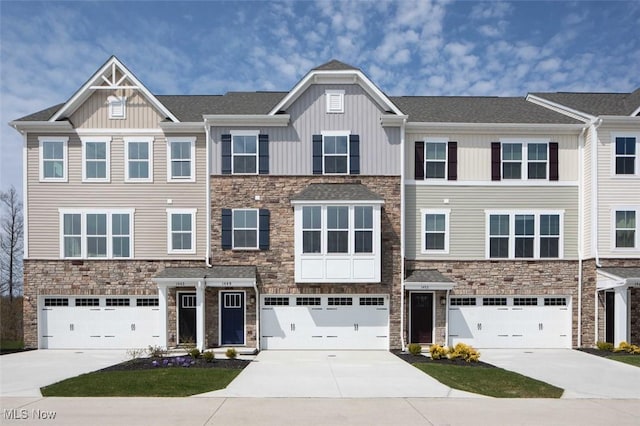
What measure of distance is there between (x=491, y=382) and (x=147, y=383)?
8666 mm

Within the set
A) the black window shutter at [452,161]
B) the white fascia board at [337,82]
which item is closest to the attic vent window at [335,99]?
the white fascia board at [337,82]

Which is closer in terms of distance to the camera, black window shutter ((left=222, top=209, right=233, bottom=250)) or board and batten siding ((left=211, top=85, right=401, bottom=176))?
black window shutter ((left=222, top=209, right=233, bottom=250))

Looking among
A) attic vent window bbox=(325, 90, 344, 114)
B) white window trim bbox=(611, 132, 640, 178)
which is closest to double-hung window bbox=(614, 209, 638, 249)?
white window trim bbox=(611, 132, 640, 178)

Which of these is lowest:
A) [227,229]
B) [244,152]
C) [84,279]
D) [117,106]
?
[84,279]

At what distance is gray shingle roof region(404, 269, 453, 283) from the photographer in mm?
19469

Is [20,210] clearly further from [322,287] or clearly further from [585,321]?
[585,321]

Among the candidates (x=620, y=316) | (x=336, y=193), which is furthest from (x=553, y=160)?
(x=336, y=193)

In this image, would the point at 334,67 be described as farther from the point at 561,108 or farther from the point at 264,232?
the point at 561,108

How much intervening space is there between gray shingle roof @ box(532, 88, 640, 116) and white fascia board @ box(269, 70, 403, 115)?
799cm

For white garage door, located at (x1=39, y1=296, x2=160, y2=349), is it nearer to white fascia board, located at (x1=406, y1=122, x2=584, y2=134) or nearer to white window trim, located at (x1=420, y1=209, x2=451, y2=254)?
white window trim, located at (x1=420, y1=209, x2=451, y2=254)

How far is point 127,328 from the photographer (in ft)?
65.8

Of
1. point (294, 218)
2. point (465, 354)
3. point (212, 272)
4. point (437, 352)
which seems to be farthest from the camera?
point (294, 218)

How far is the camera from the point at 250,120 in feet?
65.2

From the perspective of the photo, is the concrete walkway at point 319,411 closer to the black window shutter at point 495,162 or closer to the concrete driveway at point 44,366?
the concrete driveway at point 44,366
